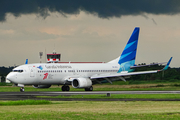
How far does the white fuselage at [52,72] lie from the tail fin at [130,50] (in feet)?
11.4

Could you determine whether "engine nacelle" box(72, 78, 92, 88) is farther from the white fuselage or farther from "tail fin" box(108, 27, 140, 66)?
"tail fin" box(108, 27, 140, 66)

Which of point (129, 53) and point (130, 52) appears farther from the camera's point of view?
point (130, 52)

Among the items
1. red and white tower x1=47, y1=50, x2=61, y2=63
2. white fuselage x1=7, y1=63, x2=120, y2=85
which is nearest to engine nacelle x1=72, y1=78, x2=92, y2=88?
white fuselage x1=7, y1=63, x2=120, y2=85

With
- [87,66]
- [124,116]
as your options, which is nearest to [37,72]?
[87,66]

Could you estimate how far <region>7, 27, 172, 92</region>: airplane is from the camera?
5969 centimetres

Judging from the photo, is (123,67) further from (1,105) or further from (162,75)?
(1,105)

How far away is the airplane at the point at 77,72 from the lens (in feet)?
196

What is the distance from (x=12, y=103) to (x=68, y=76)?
32.0 meters

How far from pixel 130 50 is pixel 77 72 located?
514 inches

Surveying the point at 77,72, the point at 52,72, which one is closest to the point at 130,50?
the point at 77,72

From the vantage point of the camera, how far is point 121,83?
3270 inches

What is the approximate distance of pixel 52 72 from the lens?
6188cm

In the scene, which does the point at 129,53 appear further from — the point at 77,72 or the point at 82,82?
the point at 82,82

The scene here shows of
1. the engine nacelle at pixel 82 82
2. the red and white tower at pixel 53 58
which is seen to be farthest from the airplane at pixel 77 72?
the red and white tower at pixel 53 58
